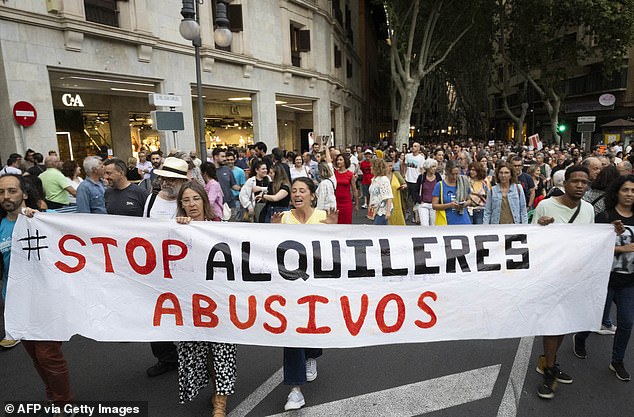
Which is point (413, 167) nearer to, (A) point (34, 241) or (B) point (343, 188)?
(B) point (343, 188)

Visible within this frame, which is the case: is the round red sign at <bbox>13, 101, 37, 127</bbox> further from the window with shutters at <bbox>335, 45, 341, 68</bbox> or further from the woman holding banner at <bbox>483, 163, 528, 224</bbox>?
the window with shutters at <bbox>335, 45, 341, 68</bbox>

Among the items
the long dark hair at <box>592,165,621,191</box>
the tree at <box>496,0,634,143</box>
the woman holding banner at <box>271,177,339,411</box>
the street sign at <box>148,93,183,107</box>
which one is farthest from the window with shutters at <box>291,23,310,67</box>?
the woman holding banner at <box>271,177,339,411</box>

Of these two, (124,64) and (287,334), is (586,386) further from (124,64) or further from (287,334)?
(124,64)

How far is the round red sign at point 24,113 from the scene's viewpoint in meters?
10.3

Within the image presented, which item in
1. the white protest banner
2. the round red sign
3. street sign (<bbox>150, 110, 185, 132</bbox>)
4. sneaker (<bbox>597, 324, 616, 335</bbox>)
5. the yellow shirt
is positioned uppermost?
the round red sign

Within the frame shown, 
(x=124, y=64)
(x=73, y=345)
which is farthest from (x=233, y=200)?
(x=124, y=64)

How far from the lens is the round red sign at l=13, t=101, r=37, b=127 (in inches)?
404

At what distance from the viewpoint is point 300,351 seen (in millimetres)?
3104

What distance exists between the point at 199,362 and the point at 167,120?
6899mm

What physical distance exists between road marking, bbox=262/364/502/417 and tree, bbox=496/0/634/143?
89.3 ft

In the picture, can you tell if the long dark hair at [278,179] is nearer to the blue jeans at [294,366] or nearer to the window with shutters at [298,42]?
the blue jeans at [294,366]

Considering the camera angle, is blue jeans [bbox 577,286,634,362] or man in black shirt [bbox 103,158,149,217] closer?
blue jeans [bbox 577,286,634,362]

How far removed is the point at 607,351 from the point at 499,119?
2516 inches

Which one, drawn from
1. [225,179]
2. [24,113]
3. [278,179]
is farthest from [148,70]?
[278,179]
